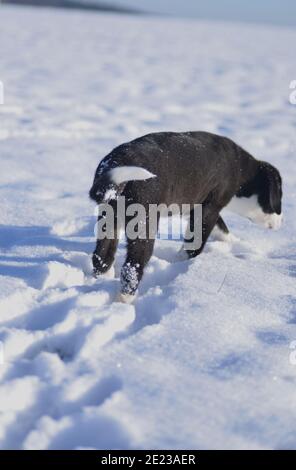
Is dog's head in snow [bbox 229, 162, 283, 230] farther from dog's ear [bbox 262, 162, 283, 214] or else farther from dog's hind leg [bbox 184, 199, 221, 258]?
dog's hind leg [bbox 184, 199, 221, 258]

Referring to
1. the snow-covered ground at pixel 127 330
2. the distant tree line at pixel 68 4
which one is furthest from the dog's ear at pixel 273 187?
the distant tree line at pixel 68 4

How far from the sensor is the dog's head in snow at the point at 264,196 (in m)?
4.45

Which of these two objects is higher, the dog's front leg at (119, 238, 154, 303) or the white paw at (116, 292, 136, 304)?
the dog's front leg at (119, 238, 154, 303)

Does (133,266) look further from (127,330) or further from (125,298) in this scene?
(127,330)

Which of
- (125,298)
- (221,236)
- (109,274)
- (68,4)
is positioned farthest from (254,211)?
(68,4)

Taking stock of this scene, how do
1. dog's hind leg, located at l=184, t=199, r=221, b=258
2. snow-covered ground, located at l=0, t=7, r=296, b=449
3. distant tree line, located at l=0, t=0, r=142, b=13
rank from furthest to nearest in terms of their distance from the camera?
distant tree line, located at l=0, t=0, r=142, b=13 → dog's hind leg, located at l=184, t=199, r=221, b=258 → snow-covered ground, located at l=0, t=7, r=296, b=449

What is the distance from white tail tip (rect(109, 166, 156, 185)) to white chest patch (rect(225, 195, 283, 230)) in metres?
1.64

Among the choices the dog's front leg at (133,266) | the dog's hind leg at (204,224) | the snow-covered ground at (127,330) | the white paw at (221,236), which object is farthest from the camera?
the white paw at (221,236)

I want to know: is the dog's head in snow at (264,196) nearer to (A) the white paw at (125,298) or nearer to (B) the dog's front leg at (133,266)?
(B) the dog's front leg at (133,266)

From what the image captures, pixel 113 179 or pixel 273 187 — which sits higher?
pixel 113 179

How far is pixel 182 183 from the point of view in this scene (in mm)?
3584

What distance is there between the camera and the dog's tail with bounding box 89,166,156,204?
2.96 metres

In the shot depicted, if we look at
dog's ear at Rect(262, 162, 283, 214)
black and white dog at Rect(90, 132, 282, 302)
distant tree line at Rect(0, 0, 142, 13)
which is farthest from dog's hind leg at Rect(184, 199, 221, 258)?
distant tree line at Rect(0, 0, 142, 13)

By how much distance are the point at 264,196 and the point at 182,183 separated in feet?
3.62
